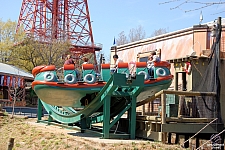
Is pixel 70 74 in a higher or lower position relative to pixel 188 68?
lower

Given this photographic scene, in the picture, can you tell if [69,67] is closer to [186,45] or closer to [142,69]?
[142,69]

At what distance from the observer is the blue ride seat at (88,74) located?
11680mm

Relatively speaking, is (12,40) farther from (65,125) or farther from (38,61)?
(65,125)

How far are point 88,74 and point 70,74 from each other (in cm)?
60

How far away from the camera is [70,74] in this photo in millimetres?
11672

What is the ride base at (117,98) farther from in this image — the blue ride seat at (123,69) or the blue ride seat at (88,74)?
the blue ride seat at (88,74)

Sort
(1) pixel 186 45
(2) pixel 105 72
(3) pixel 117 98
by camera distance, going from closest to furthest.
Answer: (2) pixel 105 72, (3) pixel 117 98, (1) pixel 186 45

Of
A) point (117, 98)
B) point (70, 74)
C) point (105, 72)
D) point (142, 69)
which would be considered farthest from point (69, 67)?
point (142, 69)

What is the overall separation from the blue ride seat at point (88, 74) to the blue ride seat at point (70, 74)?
0.31 metres

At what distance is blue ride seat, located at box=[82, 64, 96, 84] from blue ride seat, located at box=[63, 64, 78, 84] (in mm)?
307

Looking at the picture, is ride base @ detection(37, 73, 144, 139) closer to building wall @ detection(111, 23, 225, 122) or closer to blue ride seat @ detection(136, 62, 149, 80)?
blue ride seat @ detection(136, 62, 149, 80)

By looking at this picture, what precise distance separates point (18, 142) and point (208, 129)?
6078 millimetres

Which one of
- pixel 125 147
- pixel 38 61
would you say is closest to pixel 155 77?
pixel 125 147

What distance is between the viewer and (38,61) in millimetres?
36188
